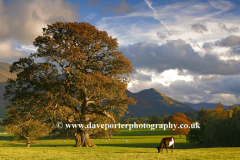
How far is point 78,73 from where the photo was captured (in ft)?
84.2

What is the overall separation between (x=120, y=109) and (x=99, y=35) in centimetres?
1049

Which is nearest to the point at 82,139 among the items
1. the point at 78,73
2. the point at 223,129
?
the point at 78,73

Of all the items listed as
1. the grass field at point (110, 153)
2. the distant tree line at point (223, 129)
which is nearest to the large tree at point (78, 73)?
the grass field at point (110, 153)

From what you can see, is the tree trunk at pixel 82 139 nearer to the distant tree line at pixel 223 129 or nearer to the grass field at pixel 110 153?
the grass field at pixel 110 153

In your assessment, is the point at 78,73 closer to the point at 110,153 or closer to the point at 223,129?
the point at 110,153

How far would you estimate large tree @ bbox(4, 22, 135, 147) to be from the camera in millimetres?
26297

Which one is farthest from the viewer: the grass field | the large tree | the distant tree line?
the distant tree line

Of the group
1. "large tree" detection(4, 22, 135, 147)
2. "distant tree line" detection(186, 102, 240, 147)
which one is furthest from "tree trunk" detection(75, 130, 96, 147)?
"distant tree line" detection(186, 102, 240, 147)

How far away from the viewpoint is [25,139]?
65.8 meters

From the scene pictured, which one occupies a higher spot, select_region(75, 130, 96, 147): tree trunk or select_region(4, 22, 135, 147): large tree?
select_region(4, 22, 135, 147): large tree

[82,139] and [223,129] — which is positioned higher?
[82,139]

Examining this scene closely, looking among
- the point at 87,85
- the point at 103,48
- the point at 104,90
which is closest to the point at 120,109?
the point at 104,90

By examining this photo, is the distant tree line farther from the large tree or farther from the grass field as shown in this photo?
the large tree

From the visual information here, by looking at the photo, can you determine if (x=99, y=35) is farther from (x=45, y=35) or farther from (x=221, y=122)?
(x=221, y=122)
